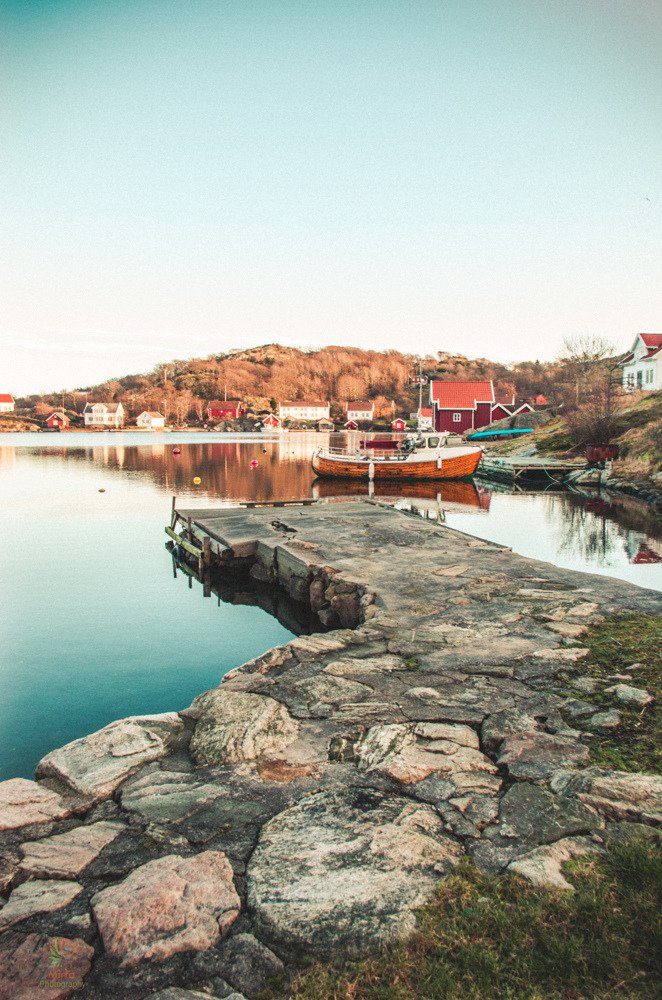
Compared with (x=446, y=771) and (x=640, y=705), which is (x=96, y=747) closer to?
(x=446, y=771)

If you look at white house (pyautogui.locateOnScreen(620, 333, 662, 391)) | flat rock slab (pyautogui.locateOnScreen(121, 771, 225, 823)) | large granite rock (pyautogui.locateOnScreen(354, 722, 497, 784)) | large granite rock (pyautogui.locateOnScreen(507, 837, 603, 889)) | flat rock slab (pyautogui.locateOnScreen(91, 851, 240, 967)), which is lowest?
flat rock slab (pyautogui.locateOnScreen(121, 771, 225, 823))

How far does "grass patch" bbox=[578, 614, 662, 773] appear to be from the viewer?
4.32 meters

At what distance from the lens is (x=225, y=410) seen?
182m

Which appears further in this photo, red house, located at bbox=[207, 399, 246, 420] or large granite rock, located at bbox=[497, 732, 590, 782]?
red house, located at bbox=[207, 399, 246, 420]

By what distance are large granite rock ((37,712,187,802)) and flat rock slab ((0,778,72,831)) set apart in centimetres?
16

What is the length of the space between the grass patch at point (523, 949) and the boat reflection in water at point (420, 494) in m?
22.9

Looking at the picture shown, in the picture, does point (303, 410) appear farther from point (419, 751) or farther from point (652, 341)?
point (419, 751)

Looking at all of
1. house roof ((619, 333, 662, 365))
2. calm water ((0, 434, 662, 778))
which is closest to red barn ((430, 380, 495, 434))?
house roof ((619, 333, 662, 365))

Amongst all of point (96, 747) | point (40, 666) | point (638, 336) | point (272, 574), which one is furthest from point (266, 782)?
point (638, 336)

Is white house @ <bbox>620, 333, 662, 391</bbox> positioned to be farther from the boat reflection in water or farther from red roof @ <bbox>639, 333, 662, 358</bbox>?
the boat reflection in water

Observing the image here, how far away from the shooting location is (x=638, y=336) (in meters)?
59.0

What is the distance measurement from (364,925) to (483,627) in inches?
194

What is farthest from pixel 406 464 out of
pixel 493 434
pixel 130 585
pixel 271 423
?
pixel 271 423

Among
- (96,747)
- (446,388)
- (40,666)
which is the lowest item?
(40,666)
